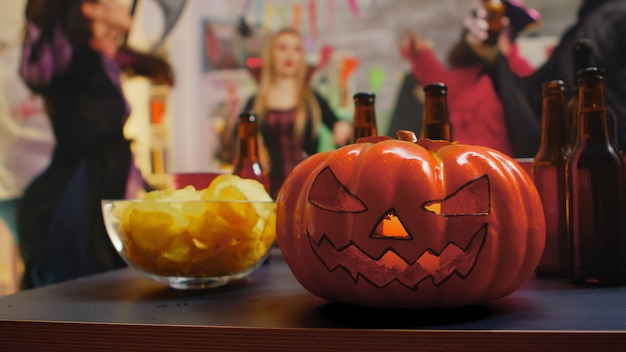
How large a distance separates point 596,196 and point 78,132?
64.9 inches

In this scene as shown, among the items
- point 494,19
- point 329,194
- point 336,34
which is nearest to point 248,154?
point 329,194

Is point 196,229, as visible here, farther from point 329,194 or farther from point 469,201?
point 469,201

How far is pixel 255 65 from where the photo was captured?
1.67m

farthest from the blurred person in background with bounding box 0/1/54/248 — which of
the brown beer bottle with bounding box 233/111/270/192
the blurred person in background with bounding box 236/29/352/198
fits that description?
the brown beer bottle with bounding box 233/111/270/192

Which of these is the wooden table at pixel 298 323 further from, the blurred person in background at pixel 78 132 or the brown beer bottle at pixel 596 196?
the blurred person in background at pixel 78 132

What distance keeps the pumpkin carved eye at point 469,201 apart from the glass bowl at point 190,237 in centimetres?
24

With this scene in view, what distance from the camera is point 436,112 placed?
27.2 inches

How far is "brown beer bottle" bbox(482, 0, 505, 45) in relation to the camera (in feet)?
4.91

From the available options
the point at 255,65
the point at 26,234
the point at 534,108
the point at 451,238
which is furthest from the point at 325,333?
the point at 26,234

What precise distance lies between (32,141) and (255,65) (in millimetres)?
840

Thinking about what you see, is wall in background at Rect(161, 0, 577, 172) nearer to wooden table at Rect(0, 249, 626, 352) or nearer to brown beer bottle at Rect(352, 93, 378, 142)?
brown beer bottle at Rect(352, 93, 378, 142)

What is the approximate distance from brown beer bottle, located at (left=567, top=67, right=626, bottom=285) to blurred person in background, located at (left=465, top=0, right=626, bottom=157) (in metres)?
0.86

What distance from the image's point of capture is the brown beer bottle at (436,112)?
686 mm

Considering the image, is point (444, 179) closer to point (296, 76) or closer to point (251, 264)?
point (251, 264)
